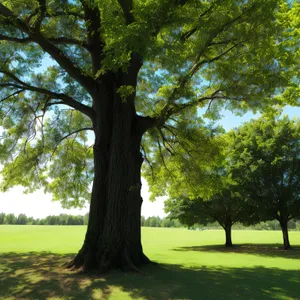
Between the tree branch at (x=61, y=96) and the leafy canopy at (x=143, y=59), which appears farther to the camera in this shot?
the tree branch at (x=61, y=96)

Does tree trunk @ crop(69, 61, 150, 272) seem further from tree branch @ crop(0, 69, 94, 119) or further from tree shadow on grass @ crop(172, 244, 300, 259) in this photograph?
tree shadow on grass @ crop(172, 244, 300, 259)

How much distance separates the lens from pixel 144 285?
600 cm

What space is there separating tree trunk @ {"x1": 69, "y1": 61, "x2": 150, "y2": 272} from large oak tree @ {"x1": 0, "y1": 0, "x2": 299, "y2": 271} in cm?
3

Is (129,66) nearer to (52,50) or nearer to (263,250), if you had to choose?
(52,50)

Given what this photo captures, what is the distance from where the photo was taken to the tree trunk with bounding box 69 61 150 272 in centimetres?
785

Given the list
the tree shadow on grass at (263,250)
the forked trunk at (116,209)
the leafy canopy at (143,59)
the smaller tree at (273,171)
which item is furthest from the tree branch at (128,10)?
the smaller tree at (273,171)

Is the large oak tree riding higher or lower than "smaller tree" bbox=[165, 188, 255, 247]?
higher

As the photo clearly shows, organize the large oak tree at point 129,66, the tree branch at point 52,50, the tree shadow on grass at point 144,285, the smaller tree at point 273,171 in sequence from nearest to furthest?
the tree shadow on grass at point 144,285
the large oak tree at point 129,66
the tree branch at point 52,50
the smaller tree at point 273,171

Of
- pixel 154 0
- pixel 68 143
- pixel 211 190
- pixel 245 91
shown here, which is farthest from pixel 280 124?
pixel 154 0

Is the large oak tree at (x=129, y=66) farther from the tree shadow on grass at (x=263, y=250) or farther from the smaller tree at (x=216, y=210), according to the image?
the smaller tree at (x=216, y=210)

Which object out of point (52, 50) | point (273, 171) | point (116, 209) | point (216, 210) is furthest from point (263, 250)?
point (52, 50)

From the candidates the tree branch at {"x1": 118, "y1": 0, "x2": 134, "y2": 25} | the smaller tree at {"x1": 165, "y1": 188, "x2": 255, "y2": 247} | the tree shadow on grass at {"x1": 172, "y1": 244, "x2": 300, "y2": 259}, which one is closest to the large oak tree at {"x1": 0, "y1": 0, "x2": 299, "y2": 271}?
the tree branch at {"x1": 118, "y1": 0, "x2": 134, "y2": 25}

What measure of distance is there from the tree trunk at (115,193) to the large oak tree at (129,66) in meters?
0.03

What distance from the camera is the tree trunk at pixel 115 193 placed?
25.8 ft
